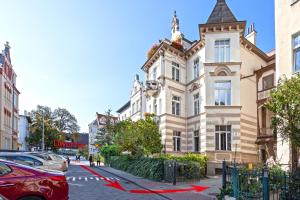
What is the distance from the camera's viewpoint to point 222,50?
30375 mm

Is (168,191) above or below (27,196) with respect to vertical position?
below

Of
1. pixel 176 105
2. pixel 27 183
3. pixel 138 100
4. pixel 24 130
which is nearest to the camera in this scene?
pixel 27 183

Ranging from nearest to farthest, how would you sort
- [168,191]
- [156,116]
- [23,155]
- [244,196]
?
[244,196] < [23,155] < [168,191] < [156,116]

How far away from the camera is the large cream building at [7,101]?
4375cm

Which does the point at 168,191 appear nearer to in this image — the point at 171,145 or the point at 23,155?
the point at 23,155

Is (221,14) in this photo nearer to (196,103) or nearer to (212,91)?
(212,91)

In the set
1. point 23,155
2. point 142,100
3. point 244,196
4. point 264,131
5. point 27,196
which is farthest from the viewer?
point 142,100

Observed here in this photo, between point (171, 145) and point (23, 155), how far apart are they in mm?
18207

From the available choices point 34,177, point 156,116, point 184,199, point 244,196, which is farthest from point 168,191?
point 156,116

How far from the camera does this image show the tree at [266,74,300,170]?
11398 millimetres

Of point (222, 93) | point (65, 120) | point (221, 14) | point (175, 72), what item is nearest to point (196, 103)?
point (222, 93)

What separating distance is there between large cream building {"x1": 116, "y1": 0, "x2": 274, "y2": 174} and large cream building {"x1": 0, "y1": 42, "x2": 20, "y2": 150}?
1911 cm

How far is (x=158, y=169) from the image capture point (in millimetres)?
24406

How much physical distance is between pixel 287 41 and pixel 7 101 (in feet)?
127
